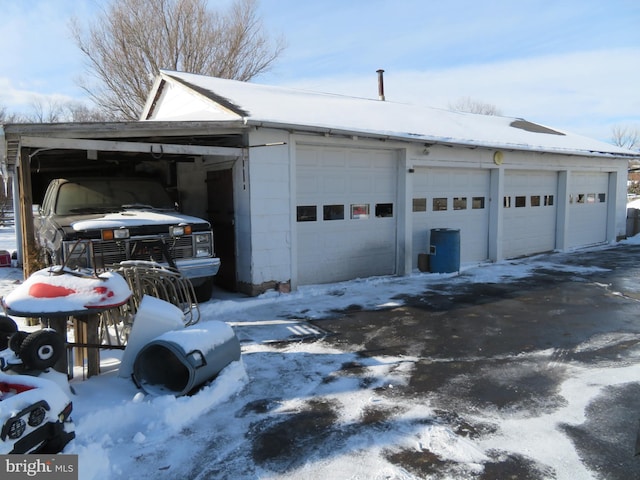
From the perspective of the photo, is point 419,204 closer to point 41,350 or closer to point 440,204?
point 440,204

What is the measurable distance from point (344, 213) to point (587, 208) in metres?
10.5

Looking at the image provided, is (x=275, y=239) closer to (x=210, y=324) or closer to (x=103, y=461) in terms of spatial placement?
(x=210, y=324)

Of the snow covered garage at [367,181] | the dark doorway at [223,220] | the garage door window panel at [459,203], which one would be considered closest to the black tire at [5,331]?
the snow covered garage at [367,181]

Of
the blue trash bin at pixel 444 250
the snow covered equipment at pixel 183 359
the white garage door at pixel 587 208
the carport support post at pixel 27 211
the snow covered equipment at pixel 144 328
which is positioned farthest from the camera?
the white garage door at pixel 587 208

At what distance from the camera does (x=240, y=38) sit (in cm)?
2664

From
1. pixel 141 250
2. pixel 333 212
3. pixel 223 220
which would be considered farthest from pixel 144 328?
pixel 333 212

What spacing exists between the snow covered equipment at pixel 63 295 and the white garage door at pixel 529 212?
1099 centimetres

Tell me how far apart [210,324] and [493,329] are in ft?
12.8

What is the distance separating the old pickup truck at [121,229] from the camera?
6191 millimetres

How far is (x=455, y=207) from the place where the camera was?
11.7 meters

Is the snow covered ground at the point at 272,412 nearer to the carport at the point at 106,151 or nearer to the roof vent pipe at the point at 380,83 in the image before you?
the carport at the point at 106,151

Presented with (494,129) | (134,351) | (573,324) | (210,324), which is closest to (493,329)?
(573,324)

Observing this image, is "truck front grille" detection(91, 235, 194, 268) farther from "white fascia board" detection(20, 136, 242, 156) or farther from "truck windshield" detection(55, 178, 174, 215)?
"truck windshield" detection(55, 178, 174, 215)

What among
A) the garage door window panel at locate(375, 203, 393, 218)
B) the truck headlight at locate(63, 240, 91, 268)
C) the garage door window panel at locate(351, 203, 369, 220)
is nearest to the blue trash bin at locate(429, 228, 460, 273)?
the garage door window panel at locate(375, 203, 393, 218)
